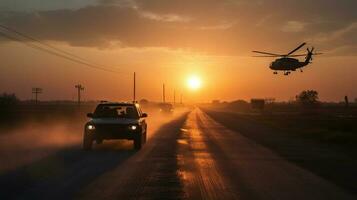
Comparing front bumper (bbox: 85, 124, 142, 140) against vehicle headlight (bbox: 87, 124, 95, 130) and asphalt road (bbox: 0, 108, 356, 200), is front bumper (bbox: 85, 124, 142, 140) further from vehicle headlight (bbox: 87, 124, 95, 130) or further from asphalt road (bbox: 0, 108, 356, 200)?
asphalt road (bbox: 0, 108, 356, 200)

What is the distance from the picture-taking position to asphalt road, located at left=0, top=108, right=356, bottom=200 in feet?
33.1

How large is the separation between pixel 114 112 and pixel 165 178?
1027 cm

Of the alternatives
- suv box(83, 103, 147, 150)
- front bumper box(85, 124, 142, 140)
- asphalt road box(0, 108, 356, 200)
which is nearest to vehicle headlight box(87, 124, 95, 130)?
suv box(83, 103, 147, 150)

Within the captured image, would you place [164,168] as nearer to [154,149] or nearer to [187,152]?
[187,152]

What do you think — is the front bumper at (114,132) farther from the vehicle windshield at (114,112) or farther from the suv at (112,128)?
the vehicle windshield at (114,112)

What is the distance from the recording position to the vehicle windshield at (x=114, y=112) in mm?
22047

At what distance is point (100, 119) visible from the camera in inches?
843

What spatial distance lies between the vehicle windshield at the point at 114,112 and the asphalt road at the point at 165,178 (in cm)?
357

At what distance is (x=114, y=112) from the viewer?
22.3 meters

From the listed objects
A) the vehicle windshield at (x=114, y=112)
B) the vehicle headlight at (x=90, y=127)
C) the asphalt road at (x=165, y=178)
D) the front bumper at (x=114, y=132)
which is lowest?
the asphalt road at (x=165, y=178)

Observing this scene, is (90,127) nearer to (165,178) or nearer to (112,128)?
(112,128)

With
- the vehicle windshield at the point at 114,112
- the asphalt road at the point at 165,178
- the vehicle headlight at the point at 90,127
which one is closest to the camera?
the asphalt road at the point at 165,178

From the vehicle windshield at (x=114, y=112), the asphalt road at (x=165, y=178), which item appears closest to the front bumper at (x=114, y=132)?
the vehicle windshield at (x=114, y=112)

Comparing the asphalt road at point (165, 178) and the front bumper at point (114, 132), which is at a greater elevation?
the front bumper at point (114, 132)
